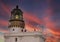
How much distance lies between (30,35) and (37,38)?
171 cm

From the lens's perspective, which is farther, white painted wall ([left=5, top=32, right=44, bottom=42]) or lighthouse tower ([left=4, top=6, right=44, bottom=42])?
lighthouse tower ([left=4, top=6, right=44, bottom=42])

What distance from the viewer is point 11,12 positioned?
53.1 metres

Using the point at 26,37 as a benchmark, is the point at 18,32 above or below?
above

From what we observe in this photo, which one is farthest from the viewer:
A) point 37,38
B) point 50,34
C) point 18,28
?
point 50,34

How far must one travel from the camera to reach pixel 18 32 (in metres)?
47.4

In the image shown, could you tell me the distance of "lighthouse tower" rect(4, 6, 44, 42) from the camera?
150ft

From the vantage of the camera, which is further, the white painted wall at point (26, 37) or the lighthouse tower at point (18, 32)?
the lighthouse tower at point (18, 32)

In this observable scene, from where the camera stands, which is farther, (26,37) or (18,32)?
(18,32)

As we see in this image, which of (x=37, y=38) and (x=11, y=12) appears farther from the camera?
(x=11, y=12)

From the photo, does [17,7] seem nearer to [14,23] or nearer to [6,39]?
[14,23]

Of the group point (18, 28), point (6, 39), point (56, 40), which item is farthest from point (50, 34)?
point (6, 39)

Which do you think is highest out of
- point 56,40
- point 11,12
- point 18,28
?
point 11,12

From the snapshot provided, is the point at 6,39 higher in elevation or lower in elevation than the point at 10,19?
lower

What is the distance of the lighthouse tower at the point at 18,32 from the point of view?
45.7 metres
